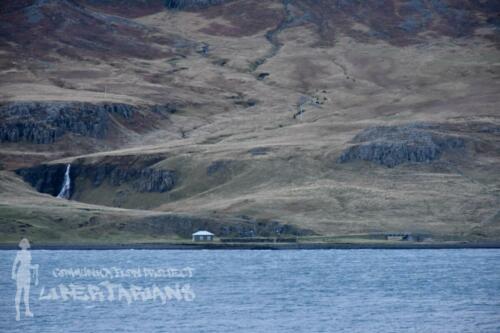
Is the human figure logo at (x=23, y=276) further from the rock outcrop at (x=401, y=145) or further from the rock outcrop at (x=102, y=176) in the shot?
the rock outcrop at (x=401, y=145)

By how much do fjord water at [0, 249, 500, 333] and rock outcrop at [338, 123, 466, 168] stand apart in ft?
135

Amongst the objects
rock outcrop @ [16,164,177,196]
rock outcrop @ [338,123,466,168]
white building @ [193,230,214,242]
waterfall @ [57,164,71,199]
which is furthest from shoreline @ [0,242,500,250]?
waterfall @ [57,164,71,199]

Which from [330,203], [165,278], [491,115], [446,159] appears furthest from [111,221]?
[491,115]

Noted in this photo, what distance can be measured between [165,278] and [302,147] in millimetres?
85663

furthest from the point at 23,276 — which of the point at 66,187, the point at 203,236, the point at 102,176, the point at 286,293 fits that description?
the point at 102,176

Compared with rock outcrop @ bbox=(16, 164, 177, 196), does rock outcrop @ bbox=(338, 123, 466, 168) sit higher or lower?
higher

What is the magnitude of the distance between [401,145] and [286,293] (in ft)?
288

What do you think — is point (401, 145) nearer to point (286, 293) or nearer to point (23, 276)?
point (286, 293)

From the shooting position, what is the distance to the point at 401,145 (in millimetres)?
171250

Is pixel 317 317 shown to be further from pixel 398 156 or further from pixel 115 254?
pixel 398 156

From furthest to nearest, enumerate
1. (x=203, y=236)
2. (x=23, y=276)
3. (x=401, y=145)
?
(x=401, y=145) → (x=203, y=236) → (x=23, y=276)

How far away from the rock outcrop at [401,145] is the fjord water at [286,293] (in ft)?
135

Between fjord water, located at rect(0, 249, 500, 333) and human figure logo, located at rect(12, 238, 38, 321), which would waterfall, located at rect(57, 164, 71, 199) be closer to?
fjord water, located at rect(0, 249, 500, 333)

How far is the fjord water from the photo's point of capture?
224 feet
